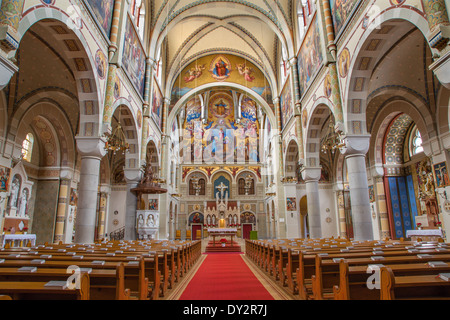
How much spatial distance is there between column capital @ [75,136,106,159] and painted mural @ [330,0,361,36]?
370 inches

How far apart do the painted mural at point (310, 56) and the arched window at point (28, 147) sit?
13.9 metres

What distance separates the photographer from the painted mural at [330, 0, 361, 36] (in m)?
9.48

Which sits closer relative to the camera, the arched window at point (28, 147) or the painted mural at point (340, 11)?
the painted mural at point (340, 11)

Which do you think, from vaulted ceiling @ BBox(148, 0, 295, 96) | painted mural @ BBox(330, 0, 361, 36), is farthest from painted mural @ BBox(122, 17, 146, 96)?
painted mural @ BBox(330, 0, 361, 36)

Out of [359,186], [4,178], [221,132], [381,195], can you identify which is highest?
[221,132]

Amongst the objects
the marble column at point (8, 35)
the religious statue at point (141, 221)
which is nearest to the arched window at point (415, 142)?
the religious statue at point (141, 221)

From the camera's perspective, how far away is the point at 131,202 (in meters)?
14.7

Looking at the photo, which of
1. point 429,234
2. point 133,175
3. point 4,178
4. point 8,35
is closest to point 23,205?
point 4,178

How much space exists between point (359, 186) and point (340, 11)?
21.0 ft

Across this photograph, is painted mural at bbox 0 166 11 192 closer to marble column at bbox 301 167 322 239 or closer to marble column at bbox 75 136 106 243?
marble column at bbox 75 136 106 243

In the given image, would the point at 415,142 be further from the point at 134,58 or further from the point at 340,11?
the point at 134,58

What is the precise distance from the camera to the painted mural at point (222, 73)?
23672mm

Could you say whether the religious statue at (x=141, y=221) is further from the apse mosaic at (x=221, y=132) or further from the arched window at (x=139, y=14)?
the apse mosaic at (x=221, y=132)
